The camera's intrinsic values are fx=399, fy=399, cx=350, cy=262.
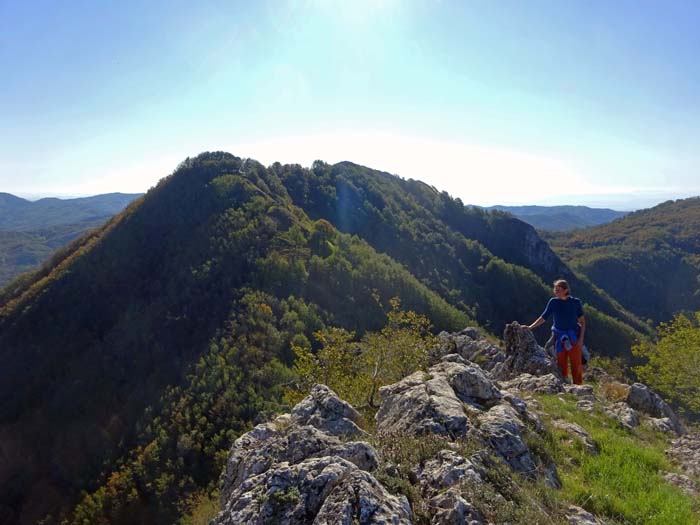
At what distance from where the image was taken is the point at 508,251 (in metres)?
138

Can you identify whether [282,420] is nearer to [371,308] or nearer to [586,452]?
[586,452]

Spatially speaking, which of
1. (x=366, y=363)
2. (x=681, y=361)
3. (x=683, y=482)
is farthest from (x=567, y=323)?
(x=681, y=361)

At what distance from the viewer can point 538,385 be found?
43.4 feet

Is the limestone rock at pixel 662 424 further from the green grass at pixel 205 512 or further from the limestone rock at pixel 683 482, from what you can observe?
the green grass at pixel 205 512

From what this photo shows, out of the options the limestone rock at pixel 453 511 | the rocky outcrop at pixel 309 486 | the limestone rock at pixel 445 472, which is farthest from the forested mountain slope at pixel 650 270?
the rocky outcrop at pixel 309 486

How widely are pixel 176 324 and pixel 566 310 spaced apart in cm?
5215

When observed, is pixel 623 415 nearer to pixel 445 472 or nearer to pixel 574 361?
pixel 574 361

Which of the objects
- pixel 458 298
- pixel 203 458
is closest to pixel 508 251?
pixel 458 298

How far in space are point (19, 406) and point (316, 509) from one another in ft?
215

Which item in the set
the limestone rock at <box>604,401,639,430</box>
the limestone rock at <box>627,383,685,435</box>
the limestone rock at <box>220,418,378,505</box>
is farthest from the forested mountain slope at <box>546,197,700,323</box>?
the limestone rock at <box>220,418,378,505</box>

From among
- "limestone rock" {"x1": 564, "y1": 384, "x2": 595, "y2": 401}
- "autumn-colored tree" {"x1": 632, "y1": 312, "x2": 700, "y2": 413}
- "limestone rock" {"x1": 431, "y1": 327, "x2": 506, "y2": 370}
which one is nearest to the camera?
"limestone rock" {"x1": 564, "y1": 384, "x2": 595, "y2": 401}

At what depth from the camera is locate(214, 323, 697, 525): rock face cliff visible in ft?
17.0

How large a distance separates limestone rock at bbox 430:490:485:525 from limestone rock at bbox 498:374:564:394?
8.81 m

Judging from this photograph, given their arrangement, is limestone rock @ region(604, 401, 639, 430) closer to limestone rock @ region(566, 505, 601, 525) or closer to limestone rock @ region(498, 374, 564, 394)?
limestone rock @ region(498, 374, 564, 394)
